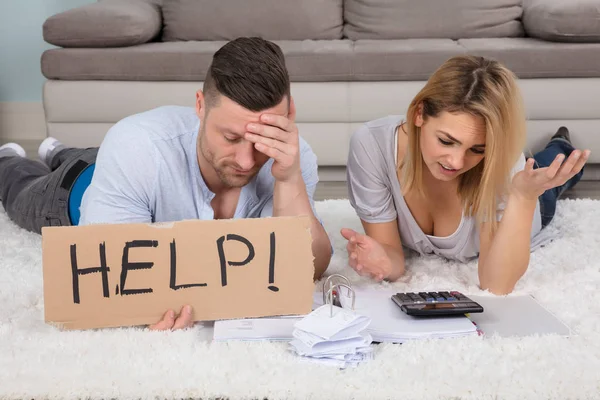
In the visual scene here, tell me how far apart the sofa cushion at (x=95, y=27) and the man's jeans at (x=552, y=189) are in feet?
5.16

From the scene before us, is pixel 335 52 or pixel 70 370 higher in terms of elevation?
pixel 335 52

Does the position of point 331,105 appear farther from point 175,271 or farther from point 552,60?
point 175,271

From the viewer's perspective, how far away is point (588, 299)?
152 cm

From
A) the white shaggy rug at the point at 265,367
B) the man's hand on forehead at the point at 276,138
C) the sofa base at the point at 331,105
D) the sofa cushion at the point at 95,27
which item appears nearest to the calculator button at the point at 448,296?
the white shaggy rug at the point at 265,367

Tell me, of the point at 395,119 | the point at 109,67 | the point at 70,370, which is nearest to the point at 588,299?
→ the point at 395,119

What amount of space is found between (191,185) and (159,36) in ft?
6.16

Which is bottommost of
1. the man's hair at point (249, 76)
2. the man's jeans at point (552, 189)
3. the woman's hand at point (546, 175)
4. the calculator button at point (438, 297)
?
the man's jeans at point (552, 189)

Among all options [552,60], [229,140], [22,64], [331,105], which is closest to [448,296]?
[229,140]

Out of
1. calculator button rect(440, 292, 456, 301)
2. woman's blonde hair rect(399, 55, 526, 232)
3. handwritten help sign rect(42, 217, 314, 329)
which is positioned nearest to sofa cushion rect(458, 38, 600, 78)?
woman's blonde hair rect(399, 55, 526, 232)

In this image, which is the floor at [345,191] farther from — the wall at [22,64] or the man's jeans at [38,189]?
the wall at [22,64]

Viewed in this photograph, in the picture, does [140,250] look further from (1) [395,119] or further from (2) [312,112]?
(2) [312,112]

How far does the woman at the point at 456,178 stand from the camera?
4.67 ft

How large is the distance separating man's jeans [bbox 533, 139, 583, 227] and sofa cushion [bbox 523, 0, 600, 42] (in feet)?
1.51

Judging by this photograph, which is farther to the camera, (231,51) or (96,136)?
(96,136)
